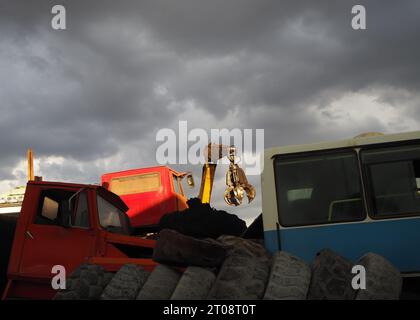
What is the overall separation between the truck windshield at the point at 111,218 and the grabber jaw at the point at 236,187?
21.2ft

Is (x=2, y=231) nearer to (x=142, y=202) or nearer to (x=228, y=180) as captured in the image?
(x=142, y=202)

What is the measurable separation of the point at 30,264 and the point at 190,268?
3.35 metres

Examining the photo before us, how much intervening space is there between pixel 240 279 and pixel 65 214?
3664mm

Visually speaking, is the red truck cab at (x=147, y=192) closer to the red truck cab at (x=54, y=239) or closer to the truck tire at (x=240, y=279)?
the red truck cab at (x=54, y=239)

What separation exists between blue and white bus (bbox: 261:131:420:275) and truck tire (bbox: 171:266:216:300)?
5.40 ft

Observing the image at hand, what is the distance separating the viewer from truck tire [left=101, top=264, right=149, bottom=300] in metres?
5.26

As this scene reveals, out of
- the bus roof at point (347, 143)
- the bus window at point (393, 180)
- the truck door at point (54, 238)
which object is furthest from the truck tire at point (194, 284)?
the truck door at point (54, 238)

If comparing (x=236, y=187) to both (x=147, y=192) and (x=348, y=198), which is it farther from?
(x=348, y=198)

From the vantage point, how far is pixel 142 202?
13.1 m

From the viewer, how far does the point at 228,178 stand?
15523 millimetres

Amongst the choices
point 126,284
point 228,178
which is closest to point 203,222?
point 126,284

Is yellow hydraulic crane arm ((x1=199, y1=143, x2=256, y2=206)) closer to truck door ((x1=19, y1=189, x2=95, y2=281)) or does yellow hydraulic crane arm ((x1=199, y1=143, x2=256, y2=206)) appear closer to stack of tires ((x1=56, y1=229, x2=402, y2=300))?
truck door ((x1=19, y1=189, x2=95, y2=281))

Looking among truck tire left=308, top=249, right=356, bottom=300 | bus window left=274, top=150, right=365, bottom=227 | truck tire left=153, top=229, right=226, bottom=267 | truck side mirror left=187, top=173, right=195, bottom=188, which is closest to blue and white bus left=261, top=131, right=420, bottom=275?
bus window left=274, top=150, right=365, bottom=227
